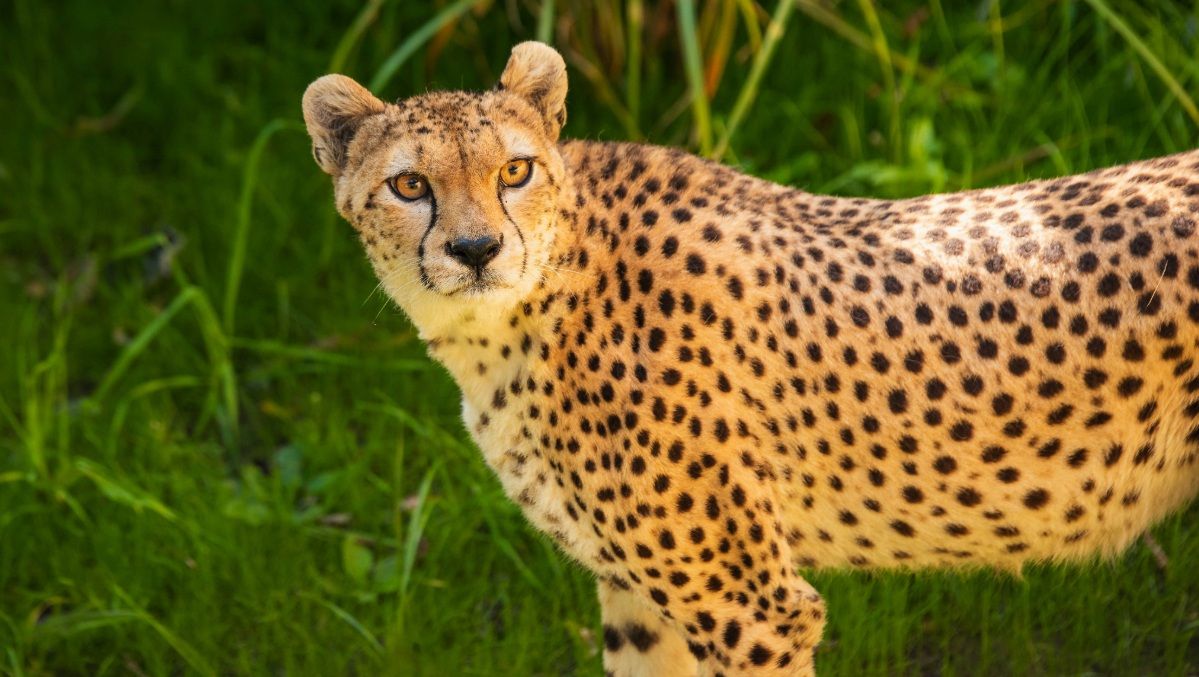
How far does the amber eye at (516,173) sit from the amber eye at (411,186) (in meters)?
0.16

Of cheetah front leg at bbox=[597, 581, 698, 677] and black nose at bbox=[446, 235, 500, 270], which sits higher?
black nose at bbox=[446, 235, 500, 270]

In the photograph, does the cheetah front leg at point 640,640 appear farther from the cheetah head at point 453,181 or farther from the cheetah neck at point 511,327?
the cheetah head at point 453,181

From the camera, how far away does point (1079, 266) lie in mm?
3350

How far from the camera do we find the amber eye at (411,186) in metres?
3.25

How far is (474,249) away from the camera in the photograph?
10.2 ft

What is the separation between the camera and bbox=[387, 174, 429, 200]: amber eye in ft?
10.7

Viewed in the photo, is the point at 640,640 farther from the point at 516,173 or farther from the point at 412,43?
the point at 412,43

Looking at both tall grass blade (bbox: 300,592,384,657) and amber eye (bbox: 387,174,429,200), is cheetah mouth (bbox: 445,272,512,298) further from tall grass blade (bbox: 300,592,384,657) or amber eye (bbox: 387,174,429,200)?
tall grass blade (bbox: 300,592,384,657)

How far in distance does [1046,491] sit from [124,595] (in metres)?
2.47

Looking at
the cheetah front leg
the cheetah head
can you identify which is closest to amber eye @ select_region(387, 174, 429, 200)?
the cheetah head

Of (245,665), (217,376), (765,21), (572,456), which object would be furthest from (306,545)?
(765,21)

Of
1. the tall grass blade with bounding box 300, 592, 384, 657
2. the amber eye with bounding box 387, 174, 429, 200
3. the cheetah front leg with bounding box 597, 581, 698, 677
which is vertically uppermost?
the amber eye with bounding box 387, 174, 429, 200

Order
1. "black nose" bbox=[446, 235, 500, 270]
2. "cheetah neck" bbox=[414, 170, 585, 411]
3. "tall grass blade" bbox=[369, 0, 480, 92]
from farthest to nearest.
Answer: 1. "tall grass blade" bbox=[369, 0, 480, 92]
2. "cheetah neck" bbox=[414, 170, 585, 411]
3. "black nose" bbox=[446, 235, 500, 270]

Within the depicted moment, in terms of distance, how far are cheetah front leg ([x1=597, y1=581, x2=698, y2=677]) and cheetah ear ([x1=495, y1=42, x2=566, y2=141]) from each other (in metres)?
1.11
